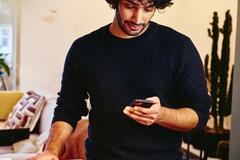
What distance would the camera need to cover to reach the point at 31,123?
11.8 feet

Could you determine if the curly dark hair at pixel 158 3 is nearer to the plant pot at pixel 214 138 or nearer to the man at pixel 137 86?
the man at pixel 137 86

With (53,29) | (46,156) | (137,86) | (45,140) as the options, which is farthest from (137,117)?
(53,29)

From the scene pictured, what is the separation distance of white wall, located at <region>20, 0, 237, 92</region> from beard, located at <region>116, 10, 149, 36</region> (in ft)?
11.3

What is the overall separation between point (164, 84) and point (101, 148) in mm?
298

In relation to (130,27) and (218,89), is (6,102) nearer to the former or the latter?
(218,89)

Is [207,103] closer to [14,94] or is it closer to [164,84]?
[164,84]

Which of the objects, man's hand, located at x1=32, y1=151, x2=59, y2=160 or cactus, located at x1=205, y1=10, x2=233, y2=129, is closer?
man's hand, located at x1=32, y1=151, x2=59, y2=160

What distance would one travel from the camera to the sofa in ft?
6.84

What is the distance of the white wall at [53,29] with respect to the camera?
457 cm

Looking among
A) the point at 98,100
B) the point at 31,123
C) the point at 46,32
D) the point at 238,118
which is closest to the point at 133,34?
the point at 98,100

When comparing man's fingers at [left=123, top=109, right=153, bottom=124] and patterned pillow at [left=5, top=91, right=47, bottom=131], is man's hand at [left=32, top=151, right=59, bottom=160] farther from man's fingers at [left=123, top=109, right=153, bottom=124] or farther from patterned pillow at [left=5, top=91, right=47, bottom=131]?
patterned pillow at [left=5, top=91, right=47, bottom=131]

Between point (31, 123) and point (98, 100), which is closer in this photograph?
point (98, 100)

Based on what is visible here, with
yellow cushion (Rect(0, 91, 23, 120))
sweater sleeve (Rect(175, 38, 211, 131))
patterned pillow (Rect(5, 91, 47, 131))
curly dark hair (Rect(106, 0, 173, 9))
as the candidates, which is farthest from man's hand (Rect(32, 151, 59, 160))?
yellow cushion (Rect(0, 91, 23, 120))

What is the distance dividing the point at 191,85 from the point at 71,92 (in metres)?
0.43
